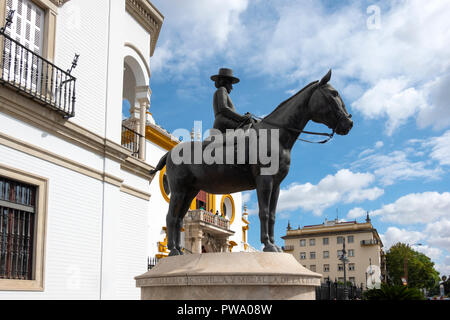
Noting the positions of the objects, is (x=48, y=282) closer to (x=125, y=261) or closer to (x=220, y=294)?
(x=125, y=261)

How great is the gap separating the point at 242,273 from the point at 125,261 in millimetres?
10692

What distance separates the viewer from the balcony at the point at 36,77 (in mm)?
11060

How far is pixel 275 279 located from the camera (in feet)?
20.4

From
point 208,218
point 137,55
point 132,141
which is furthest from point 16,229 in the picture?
point 208,218

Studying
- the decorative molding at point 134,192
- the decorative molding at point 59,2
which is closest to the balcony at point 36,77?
the decorative molding at point 59,2

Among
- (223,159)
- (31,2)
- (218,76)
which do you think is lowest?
(223,159)

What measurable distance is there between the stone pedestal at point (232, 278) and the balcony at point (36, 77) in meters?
6.40

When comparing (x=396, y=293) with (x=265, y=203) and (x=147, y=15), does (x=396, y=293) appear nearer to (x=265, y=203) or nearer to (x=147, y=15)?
(x=265, y=203)

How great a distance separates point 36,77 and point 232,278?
27.1ft

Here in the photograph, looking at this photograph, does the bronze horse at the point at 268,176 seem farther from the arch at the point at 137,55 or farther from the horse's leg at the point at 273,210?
the arch at the point at 137,55

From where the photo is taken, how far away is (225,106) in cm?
767

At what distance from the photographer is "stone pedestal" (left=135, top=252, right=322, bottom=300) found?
6.21m

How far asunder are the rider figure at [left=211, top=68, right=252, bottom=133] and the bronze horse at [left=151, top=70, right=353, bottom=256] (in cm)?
33

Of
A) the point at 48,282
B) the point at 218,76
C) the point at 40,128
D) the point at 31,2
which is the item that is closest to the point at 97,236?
the point at 48,282
